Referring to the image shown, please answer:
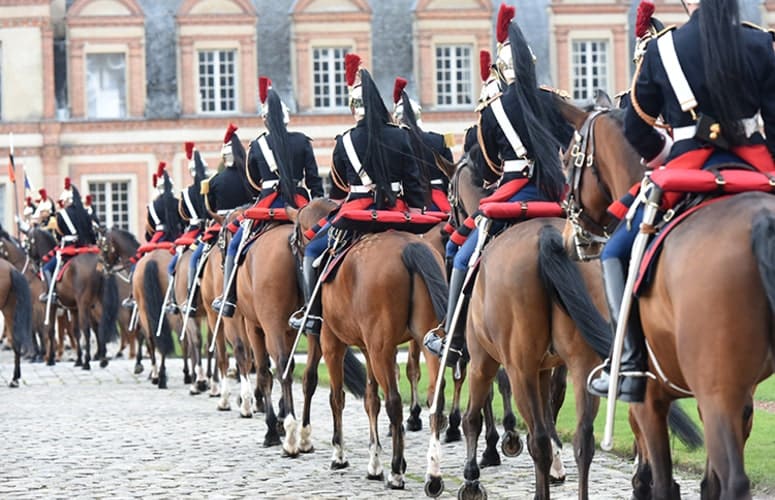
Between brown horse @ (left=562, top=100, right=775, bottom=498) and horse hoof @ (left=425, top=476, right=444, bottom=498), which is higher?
brown horse @ (left=562, top=100, right=775, bottom=498)

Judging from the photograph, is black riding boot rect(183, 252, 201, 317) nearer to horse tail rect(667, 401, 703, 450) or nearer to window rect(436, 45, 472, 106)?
horse tail rect(667, 401, 703, 450)

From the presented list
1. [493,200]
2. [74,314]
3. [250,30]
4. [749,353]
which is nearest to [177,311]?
[74,314]

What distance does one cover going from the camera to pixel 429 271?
9828mm

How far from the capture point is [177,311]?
18.4m

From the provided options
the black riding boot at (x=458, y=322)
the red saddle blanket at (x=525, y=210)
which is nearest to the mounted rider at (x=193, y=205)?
the black riding boot at (x=458, y=322)

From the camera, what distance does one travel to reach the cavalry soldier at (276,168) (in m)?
12.6

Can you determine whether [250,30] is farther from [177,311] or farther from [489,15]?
[177,311]

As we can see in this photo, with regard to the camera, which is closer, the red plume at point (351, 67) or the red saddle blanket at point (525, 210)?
the red saddle blanket at point (525, 210)

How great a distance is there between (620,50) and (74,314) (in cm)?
2673

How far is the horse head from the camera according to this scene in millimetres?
6926

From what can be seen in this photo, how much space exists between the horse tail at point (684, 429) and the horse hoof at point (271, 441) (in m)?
4.43

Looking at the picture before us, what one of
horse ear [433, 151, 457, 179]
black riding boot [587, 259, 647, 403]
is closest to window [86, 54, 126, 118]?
horse ear [433, 151, 457, 179]

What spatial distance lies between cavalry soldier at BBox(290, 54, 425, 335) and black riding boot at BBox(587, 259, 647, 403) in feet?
14.2

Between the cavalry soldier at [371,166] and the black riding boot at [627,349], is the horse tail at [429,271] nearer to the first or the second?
the cavalry soldier at [371,166]
